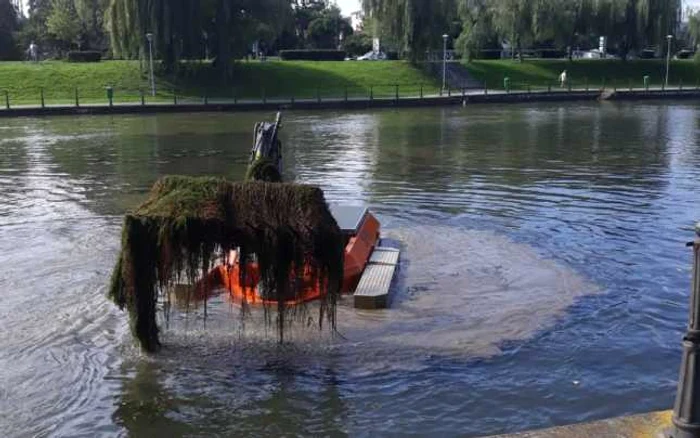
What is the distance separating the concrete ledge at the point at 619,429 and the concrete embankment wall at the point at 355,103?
41843mm

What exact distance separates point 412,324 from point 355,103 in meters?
40.1

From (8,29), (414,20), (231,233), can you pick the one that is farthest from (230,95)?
(231,233)

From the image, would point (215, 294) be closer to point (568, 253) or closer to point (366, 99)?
point (568, 253)

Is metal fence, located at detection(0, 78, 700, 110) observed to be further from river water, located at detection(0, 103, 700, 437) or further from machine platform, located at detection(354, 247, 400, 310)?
machine platform, located at detection(354, 247, 400, 310)

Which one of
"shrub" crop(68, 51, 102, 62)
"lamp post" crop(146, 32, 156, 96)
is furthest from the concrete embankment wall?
"shrub" crop(68, 51, 102, 62)

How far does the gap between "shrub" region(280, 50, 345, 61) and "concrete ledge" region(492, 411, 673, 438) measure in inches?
2561

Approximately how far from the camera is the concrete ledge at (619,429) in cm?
563

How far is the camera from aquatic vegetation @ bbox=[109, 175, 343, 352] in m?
7.84

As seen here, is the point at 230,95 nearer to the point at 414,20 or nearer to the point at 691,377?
the point at 414,20

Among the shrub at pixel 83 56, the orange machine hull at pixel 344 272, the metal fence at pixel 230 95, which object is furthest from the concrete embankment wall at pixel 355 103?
the orange machine hull at pixel 344 272

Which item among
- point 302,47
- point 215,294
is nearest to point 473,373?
point 215,294

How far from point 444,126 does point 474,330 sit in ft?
90.2

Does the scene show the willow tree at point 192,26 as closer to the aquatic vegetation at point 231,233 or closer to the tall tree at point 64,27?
the tall tree at point 64,27

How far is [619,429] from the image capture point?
5711mm
